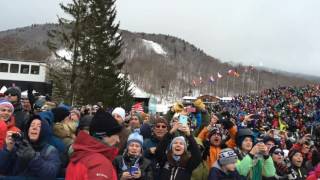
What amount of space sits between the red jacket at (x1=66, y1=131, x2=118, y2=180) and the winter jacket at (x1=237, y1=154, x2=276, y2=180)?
294 cm

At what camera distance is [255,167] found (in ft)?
21.7

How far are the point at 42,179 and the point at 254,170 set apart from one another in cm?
312

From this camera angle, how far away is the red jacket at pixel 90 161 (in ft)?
11.9

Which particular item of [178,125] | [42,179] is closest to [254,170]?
[178,125]

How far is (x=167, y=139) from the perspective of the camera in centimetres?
632

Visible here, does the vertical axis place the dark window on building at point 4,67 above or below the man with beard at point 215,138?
above

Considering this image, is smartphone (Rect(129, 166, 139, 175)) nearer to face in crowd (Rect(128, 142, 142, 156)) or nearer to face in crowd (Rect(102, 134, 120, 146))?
face in crowd (Rect(128, 142, 142, 156))

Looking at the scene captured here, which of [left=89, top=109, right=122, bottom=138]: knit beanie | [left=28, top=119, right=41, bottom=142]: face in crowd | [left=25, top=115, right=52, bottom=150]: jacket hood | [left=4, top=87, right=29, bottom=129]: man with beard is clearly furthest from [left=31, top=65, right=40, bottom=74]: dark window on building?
[left=89, top=109, right=122, bottom=138]: knit beanie

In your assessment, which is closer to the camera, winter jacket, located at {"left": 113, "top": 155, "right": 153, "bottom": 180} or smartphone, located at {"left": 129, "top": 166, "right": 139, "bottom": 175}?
smartphone, located at {"left": 129, "top": 166, "right": 139, "bottom": 175}

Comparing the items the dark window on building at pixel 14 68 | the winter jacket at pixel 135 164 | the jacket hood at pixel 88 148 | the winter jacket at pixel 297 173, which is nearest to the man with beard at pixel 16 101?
the winter jacket at pixel 135 164

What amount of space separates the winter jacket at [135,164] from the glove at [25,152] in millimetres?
993

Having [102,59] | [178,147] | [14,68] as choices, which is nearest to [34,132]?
[178,147]

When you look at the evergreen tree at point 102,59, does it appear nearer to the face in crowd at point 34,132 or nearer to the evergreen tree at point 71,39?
the evergreen tree at point 71,39

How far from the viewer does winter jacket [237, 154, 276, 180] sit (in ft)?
21.0
